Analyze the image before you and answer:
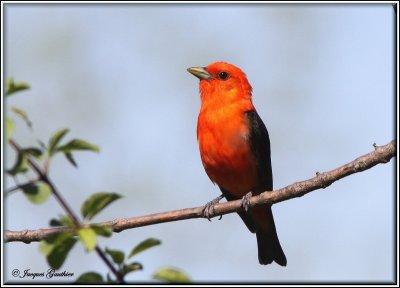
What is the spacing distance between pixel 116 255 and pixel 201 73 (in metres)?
6.43

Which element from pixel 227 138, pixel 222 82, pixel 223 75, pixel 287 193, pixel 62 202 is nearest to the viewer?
pixel 62 202

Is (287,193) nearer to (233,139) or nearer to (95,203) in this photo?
(233,139)

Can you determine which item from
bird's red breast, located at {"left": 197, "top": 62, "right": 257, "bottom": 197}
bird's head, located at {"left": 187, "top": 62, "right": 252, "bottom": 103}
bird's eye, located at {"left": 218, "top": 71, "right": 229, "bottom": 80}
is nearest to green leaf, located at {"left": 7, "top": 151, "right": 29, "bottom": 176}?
bird's red breast, located at {"left": 197, "top": 62, "right": 257, "bottom": 197}

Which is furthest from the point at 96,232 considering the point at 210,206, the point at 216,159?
the point at 216,159

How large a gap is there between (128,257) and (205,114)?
18.6ft

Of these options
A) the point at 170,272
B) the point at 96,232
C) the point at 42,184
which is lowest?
the point at 170,272

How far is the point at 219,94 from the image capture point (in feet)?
28.0

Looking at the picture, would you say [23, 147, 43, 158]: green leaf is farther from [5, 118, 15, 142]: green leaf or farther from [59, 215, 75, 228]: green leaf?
[59, 215, 75, 228]: green leaf

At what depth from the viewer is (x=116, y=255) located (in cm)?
263

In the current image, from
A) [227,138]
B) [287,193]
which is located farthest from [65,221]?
[227,138]

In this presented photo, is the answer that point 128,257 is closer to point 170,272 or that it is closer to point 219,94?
point 170,272

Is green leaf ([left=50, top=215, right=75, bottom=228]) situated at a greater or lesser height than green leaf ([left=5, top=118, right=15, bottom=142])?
lesser

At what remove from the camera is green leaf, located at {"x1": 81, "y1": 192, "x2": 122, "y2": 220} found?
8.56 feet

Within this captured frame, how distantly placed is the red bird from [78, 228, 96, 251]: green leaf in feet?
17.6
